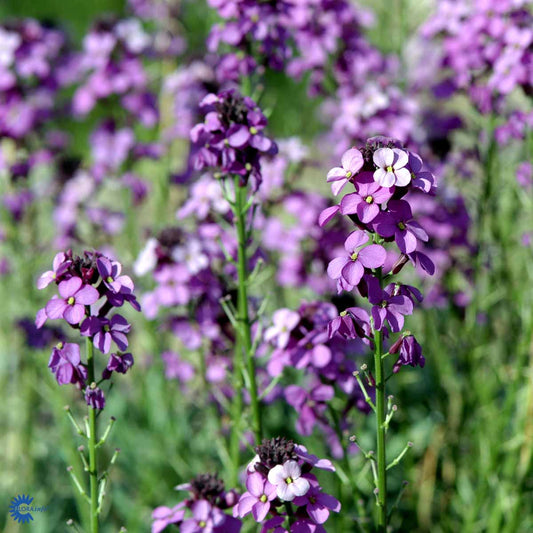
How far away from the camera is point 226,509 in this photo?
2188 mm

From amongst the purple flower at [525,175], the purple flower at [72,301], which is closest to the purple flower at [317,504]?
the purple flower at [72,301]

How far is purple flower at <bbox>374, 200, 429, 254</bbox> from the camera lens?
1711 mm

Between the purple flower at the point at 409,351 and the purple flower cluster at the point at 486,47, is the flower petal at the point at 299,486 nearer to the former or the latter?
the purple flower at the point at 409,351

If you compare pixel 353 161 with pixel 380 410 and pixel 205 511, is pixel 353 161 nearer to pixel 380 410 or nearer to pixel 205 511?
pixel 380 410

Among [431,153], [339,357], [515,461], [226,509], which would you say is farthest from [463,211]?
[226,509]

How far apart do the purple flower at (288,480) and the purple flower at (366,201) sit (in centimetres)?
61

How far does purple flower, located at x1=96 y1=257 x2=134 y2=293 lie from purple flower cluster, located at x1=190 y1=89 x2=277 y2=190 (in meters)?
0.65

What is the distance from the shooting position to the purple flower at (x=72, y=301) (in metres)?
1.82

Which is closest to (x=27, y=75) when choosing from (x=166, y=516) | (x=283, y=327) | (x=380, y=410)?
(x=283, y=327)

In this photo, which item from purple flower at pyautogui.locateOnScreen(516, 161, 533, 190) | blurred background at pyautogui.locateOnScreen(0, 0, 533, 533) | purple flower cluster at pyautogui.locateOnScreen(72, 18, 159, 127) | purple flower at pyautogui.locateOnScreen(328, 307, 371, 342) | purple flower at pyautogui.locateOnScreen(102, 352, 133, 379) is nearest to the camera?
purple flower at pyautogui.locateOnScreen(328, 307, 371, 342)

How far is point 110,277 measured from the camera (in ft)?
6.21

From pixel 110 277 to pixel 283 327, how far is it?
2.70 feet

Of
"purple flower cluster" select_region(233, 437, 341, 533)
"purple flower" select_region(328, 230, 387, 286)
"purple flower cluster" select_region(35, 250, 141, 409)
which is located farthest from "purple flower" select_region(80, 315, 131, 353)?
"purple flower" select_region(328, 230, 387, 286)

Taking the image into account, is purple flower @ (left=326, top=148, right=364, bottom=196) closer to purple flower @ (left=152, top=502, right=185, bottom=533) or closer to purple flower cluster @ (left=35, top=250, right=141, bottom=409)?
purple flower cluster @ (left=35, top=250, right=141, bottom=409)
